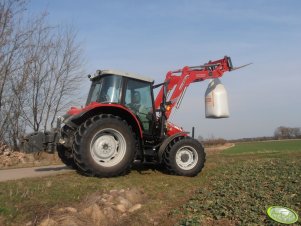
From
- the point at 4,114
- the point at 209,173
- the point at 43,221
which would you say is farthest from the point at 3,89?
the point at 43,221

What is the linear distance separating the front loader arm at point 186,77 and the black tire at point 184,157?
1.10 metres

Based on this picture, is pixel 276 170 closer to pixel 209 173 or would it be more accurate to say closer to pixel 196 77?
pixel 209 173

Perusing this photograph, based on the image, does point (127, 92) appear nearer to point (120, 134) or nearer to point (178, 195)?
point (120, 134)

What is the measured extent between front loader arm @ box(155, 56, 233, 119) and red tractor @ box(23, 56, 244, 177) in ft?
0.19

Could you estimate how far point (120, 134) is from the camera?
29.6 feet

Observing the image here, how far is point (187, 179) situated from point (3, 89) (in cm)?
1567

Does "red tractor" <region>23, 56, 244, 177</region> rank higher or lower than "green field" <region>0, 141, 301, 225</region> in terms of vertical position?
higher

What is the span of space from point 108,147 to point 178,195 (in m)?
2.09

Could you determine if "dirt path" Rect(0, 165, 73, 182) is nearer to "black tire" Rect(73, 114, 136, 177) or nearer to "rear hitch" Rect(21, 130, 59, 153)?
"rear hitch" Rect(21, 130, 59, 153)

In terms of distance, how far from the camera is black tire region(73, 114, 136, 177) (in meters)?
8.59

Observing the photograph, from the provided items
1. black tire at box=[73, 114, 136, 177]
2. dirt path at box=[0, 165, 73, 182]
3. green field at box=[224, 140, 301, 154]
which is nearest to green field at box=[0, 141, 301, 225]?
black tire at box=[73, 114, 136, 177]

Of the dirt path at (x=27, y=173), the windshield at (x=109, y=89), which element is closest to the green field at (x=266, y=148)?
the dirt path at (x=27, y=173)

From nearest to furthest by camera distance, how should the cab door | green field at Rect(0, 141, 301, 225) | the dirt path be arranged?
1. green field at Rect(0, 141, 301, 225)
2. the cab door
3. the dirt path

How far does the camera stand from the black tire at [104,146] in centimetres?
859
